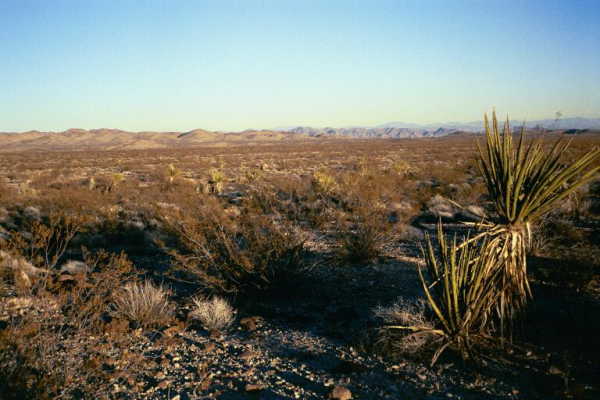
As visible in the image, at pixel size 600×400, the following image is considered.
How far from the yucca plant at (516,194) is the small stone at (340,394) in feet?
5.93

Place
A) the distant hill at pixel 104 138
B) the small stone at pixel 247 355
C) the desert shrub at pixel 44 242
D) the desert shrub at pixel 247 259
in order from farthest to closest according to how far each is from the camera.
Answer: the distant hill at pixel 104 138 < the desert shrub at pixel 247 259 < the desert shrub at pixel 44 242 < the small stone at pixel 247 355

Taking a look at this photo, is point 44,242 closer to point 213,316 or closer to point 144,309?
point 144,309

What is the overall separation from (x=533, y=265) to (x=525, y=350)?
2659mm

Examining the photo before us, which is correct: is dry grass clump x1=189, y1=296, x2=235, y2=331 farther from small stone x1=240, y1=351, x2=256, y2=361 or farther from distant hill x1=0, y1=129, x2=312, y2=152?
distant hill x1=0, y1=129, x2=312, y2=152

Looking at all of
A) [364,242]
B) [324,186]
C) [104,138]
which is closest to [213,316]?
[364,242]

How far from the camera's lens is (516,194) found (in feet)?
12.2

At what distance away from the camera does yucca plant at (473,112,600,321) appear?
3670 mm

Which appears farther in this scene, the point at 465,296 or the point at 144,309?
the point at 144,309

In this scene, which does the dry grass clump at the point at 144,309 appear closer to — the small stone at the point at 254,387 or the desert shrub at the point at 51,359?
the desert shrub at the point at 51,359

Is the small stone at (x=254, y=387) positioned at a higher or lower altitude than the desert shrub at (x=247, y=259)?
lower

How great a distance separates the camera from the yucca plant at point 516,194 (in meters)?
3.67

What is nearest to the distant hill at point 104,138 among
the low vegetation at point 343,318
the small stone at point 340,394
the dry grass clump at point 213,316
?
the low vegetation at point 343,318

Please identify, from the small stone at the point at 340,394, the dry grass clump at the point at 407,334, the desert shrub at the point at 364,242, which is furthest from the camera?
the desert shrub at the point at 364,242

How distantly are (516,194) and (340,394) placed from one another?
255 centimetres
